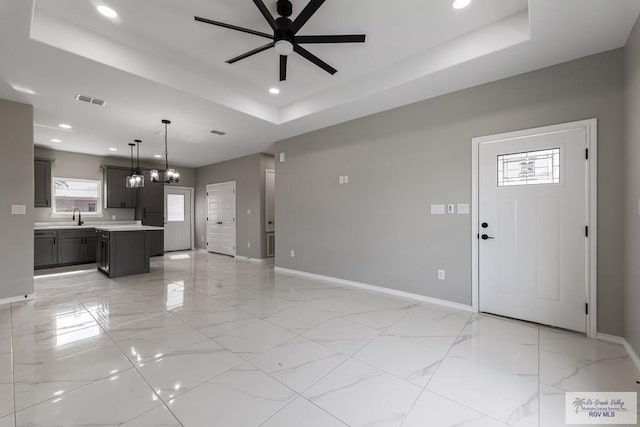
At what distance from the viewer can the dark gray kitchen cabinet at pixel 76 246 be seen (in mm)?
6051

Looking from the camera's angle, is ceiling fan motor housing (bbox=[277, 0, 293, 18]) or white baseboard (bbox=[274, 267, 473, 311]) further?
white baseboard (bbox=[274, 267, 473, 311])

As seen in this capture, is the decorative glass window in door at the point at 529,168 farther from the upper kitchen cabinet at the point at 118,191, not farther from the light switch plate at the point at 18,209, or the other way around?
the upper kitchen cabinet at the point at 118,191

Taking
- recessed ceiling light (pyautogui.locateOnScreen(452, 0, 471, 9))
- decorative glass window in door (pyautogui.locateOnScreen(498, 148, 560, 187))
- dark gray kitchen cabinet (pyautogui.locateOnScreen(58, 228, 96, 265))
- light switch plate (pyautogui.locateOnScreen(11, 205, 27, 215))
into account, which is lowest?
dark gray kitchen cabinet (pyautogui.locateOnScreen(58, 228, 96, 265))

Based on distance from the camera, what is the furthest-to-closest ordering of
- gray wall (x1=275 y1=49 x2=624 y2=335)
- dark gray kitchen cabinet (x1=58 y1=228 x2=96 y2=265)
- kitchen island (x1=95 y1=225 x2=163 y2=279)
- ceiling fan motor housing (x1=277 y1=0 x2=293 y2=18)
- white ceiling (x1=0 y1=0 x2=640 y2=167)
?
1. dark gray kitchen cabinet (x1=58 y1=228 x2=96 y2=265)
2. kitchen island (x1=95 y1=225 x2=163 y2=279)
3. gray wall (x1=275 y1=49 x2=624 y2=335)
4. white ceiling (x1=0 y1=0 x2=640 y2=167)
5. ceiling fan motor housing (x1=277 y1=0 x2=293 y2=18)

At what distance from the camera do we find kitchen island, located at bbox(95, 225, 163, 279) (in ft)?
16.7

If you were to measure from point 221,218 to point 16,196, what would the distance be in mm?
4441

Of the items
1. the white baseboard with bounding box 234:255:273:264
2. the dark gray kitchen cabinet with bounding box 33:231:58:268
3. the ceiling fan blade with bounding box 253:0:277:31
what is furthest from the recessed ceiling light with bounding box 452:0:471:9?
the dark gray kitchen cabinet with bounding box 33:231:58:268

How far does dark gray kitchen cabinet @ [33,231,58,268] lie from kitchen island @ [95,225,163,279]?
4.00ft

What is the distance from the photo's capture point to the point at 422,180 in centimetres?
373

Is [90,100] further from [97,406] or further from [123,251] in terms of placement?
[97,406]

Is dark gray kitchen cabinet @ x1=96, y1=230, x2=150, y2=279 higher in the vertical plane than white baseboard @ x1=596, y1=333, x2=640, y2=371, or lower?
higher

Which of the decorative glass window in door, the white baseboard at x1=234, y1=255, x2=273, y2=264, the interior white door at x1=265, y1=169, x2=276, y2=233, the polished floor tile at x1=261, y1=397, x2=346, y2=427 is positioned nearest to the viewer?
the polished floor tile at x1=261, y1=397, x2=346, y2=427

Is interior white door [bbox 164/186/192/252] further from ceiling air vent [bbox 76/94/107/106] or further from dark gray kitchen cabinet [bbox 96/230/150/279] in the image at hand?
ceiling air vent [bbox 76/94/107/106]

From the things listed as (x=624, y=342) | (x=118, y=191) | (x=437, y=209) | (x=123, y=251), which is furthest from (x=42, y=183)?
(x=624, y=342)
